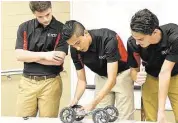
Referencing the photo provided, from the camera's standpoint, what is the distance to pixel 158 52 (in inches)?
88.1

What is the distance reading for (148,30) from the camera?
2.00 metres

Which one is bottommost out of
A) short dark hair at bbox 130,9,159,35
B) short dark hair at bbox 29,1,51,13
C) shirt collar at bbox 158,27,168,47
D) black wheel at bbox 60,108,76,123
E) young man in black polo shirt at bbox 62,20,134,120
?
black wheel at bbox 60,108,76,123

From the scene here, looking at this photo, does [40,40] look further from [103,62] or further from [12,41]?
[12,41]

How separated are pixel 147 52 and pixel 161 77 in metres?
0.20

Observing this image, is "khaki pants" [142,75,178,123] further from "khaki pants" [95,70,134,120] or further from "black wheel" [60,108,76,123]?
"black wheel" [60,108,76,123]

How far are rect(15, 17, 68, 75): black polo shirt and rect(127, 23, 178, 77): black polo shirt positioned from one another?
554 millimetres

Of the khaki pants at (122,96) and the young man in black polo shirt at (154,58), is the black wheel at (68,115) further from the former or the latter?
the young man in black polo shirt at (154,58)

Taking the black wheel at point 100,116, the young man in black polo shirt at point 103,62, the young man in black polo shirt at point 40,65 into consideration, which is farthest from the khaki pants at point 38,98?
the black wheel at point 100,116

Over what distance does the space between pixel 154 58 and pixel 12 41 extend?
1753mm

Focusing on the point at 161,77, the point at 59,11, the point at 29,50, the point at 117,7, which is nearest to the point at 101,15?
the point at 117,7

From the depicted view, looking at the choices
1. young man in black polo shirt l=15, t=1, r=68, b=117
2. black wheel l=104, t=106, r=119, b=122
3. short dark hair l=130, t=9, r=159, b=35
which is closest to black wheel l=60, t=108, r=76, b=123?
black wheel l=104, t=106, r=119, b=122

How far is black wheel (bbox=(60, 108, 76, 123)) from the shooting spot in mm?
2230

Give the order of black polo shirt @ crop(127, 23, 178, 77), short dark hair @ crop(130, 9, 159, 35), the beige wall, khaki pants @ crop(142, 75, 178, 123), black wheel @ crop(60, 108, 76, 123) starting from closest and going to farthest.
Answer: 1. short dark hair @ crop(130, 9, 159, 35)
2. black polo shirt @ crop(127, 23, 178, 77)
3. black wheel @ crop(60, 108, 76, 123)
4. khaki pants @ crop(142, 75, 178, 123)
5. the beige wall

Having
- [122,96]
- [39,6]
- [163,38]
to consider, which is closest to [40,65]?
[39,6]
